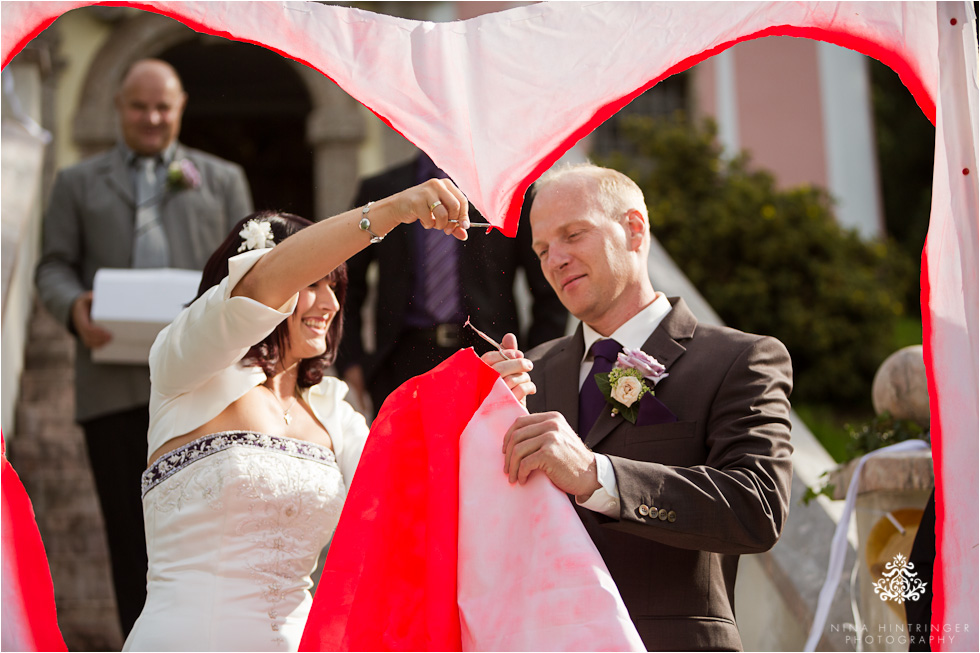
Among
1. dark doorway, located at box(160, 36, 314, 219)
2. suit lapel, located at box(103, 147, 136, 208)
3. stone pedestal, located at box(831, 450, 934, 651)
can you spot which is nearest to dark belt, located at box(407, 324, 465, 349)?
stone pedestal, located at box(831, 450, 934, 651)

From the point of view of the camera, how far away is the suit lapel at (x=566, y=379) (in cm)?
313

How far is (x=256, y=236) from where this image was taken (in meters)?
3.21

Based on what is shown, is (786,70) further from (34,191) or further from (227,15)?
(227,15)

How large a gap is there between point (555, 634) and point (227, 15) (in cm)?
174

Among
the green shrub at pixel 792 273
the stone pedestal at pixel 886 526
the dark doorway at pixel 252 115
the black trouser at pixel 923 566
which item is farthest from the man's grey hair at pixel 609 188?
the dark doorway at pixel 252 115

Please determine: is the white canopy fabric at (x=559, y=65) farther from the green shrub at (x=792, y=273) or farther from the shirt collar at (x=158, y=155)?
the green shrub at (x=792, y=273)

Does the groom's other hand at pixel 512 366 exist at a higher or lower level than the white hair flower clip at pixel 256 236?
lower

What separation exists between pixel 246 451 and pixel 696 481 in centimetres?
129

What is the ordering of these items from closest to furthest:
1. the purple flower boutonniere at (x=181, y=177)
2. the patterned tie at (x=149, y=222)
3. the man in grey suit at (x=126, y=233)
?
the man in grey suit at (x=126, y=233) → the patterned tie at (x=149, y=222) → the purple flower boutonniere at (x=181, y=177)

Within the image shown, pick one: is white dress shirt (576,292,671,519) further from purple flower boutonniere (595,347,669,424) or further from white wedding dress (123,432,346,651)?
white wedding dress (123,432,346,651)

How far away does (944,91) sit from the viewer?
109 inches

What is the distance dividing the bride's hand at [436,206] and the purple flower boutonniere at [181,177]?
9.52 ft

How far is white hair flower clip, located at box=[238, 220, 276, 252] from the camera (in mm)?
3199

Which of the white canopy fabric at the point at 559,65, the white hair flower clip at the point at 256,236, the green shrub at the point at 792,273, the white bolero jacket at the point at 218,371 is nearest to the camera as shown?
the white canopy fabric at the point at 559,65
